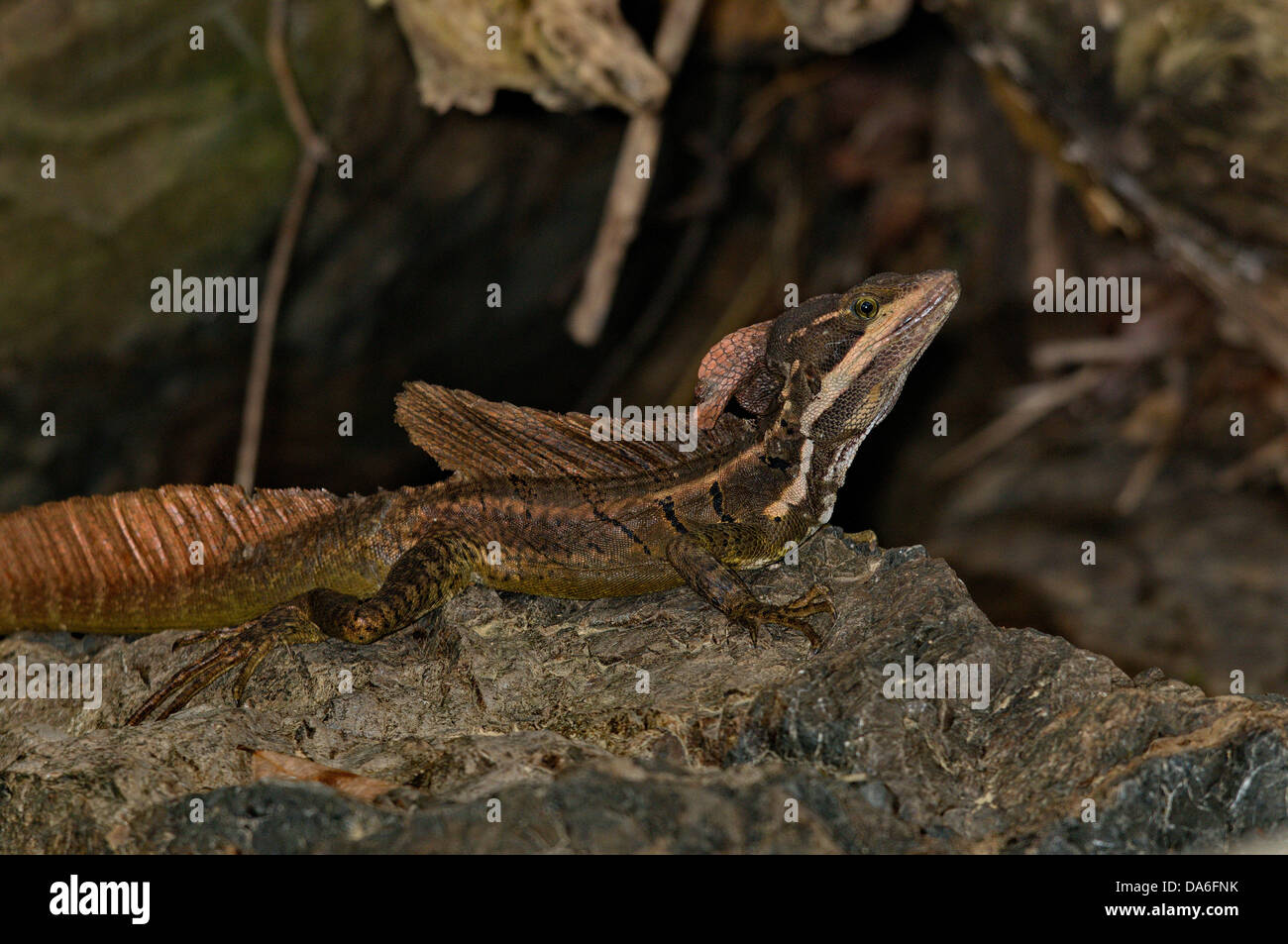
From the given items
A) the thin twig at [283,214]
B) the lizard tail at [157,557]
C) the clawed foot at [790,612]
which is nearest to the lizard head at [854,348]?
the clawed foot at [790,612]

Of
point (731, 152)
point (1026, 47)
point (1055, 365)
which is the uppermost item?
point (731, 152)

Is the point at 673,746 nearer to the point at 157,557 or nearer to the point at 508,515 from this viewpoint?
the point at 508,515

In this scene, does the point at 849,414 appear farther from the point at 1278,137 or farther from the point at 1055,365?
the point at 1055,365

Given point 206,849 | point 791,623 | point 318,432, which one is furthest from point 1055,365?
point 206,849

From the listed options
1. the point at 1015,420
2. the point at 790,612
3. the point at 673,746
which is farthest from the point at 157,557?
the point at 1015,420

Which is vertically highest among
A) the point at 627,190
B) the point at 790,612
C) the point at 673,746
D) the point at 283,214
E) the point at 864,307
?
the point at 627,190

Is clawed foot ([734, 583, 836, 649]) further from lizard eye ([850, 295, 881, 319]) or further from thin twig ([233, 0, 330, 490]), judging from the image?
thin twig ([233, 0, 330, 490])

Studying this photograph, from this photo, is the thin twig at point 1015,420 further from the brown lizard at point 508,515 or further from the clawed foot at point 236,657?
the clawed foot at point 236,657
